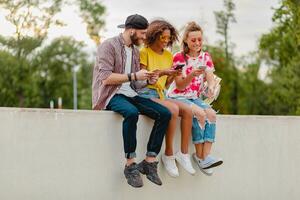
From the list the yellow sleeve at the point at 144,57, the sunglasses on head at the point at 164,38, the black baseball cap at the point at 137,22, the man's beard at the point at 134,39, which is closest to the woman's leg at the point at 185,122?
the yellow sleeve at the point at 144,57

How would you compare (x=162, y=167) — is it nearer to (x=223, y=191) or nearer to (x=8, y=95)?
(x=223, y=191)

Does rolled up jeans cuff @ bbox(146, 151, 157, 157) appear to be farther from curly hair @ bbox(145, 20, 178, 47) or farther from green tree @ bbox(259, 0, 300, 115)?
green tree @ bbox(259, 0, 300, 115)

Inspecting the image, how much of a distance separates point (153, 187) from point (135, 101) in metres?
0.75

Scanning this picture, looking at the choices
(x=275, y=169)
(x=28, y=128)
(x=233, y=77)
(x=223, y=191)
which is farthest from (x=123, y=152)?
(x=233, y=77)

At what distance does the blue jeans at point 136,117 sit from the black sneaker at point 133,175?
0.08m

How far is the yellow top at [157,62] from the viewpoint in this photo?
18.9 feet

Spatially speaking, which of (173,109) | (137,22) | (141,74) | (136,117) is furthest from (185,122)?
(137,22)

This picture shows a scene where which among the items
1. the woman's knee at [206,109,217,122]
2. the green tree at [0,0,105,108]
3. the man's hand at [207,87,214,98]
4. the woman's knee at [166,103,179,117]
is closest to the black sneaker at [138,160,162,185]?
the woman's knee at [166,103,179,117]

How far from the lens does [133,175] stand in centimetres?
543

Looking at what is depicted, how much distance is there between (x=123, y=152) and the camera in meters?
5.66

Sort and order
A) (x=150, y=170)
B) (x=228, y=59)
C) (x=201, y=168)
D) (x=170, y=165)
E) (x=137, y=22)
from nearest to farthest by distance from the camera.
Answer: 1. (x=137, y=22)
2. (x=150, y=170)
3. (x=170, y=165)
4. (x=201, y=168)
5. (x=228, y=59)

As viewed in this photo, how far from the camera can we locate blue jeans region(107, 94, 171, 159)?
5.40m

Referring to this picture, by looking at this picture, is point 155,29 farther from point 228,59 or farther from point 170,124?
A: point 228,59

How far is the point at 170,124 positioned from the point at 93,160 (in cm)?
67
